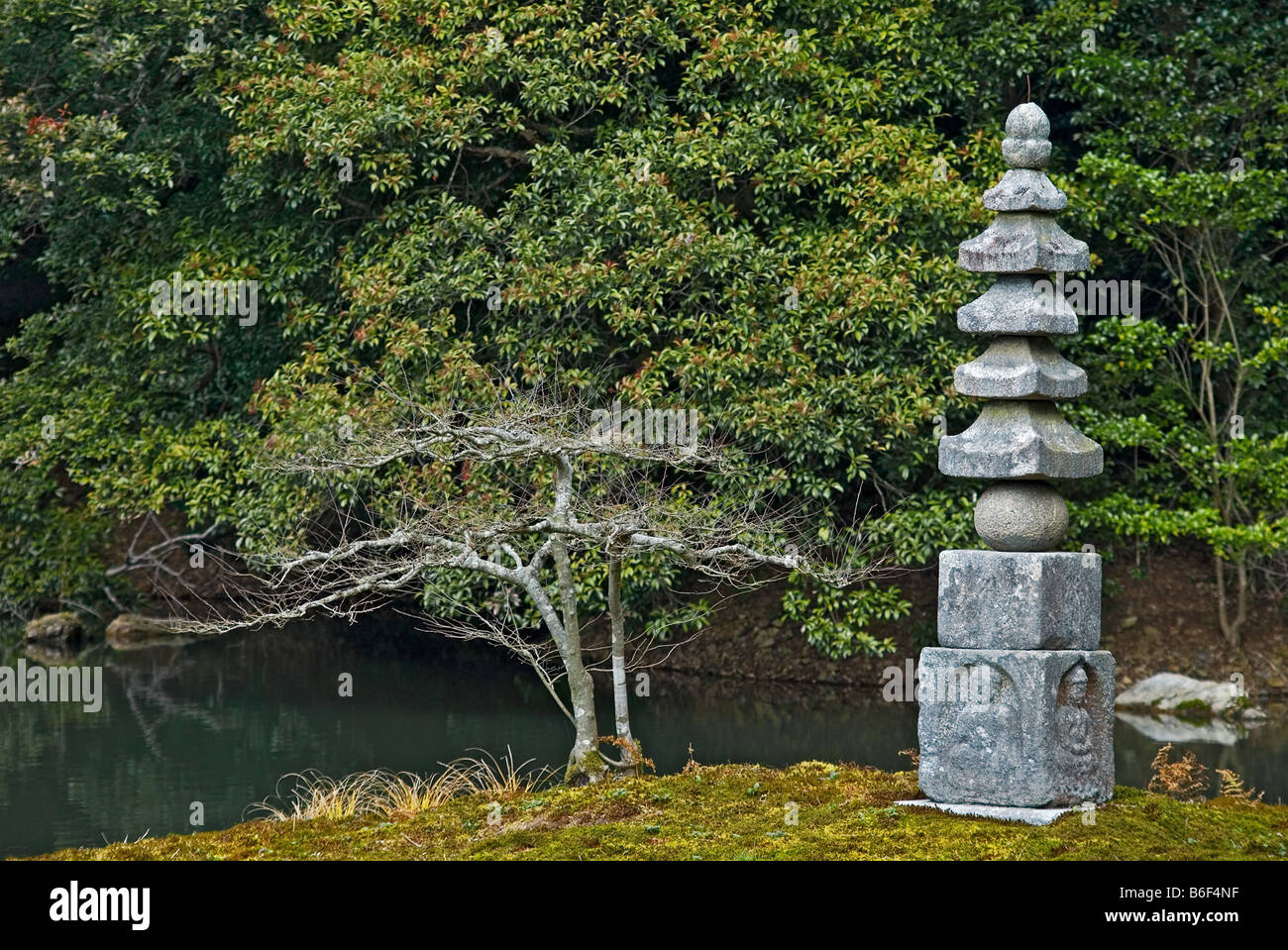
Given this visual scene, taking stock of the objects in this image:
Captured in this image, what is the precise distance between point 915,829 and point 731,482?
22.5 ft

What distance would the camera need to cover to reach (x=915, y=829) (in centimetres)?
847

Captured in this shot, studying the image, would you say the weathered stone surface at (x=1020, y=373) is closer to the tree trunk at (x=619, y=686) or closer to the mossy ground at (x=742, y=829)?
the mossy ground at (x=742, y=829)

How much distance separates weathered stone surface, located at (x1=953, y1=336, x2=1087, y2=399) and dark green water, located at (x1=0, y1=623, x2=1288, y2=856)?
5.71 m

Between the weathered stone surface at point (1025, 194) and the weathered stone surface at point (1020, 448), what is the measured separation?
1.10 metres

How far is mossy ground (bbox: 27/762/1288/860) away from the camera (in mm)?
8227

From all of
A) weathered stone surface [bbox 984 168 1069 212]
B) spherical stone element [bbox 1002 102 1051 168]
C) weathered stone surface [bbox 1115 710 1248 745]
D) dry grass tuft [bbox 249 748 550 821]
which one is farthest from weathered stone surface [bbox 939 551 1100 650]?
weathered stone surface [bbox 1115 710 1248 745]

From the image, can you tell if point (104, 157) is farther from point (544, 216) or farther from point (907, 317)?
point (907, 317)

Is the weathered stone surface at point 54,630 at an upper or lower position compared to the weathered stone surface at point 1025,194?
lower

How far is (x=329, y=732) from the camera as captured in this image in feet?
54.0

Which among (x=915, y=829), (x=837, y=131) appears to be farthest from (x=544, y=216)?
(x=915, y=829)

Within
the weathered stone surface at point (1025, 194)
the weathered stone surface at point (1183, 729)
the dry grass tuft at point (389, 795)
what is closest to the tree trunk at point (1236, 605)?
the weathered stone surface at point (1183, 729)

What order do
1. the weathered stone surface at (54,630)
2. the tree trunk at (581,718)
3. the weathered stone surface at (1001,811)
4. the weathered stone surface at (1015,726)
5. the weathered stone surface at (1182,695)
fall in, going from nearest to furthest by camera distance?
the weathered stone surface at (1001,811)
the weathered stone surface at (1015,726)
the tree trunk at (581,718)
the weathered stone surface at (1182,695)
the weathered stone surface at (54,630)

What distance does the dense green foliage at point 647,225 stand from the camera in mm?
15312

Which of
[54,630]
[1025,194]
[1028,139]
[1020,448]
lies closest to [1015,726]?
[1020,448]
